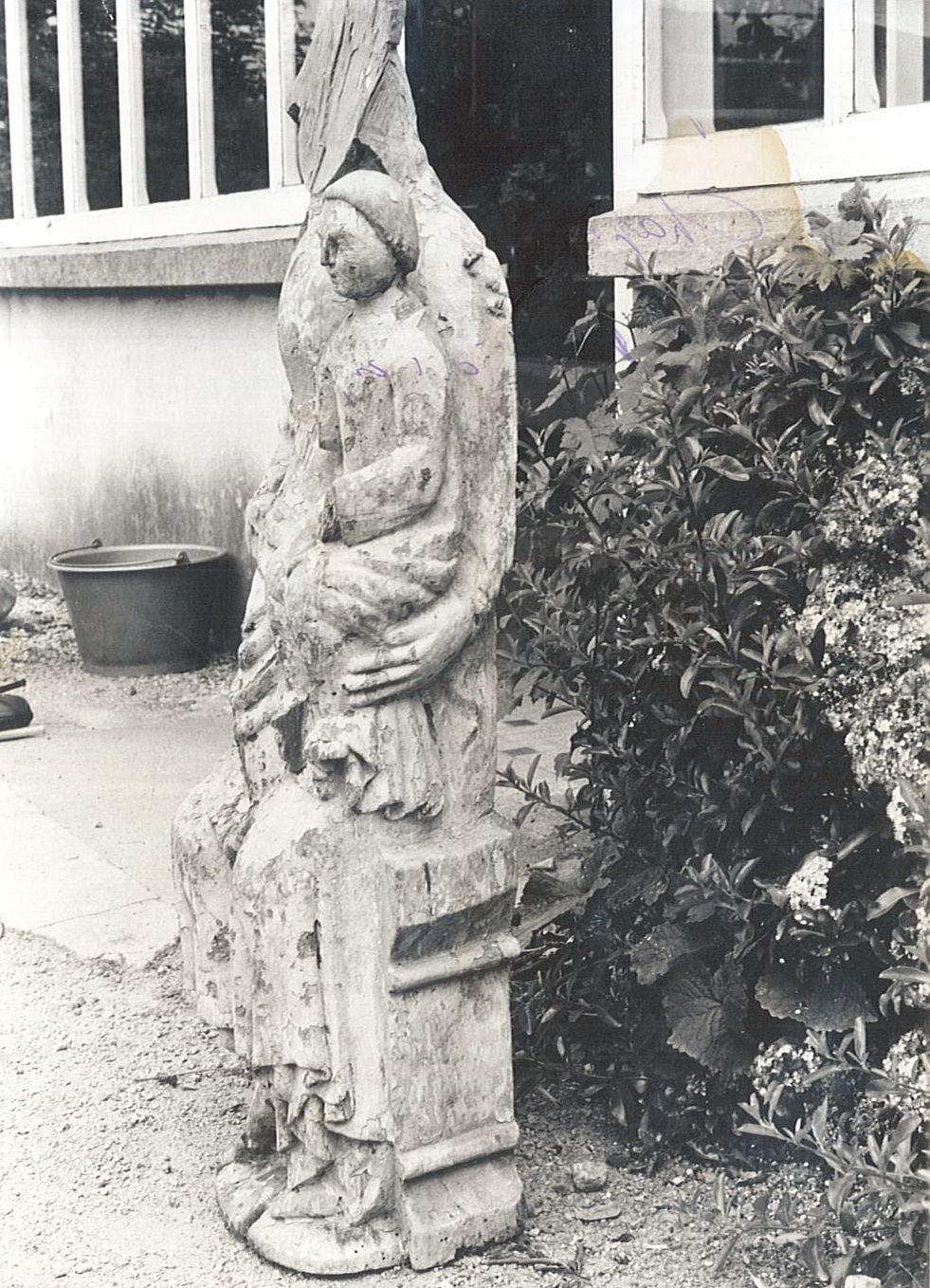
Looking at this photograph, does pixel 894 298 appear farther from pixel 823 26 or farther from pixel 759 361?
pixel 823 26

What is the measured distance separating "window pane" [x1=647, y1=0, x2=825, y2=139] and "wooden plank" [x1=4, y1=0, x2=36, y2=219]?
5887 mm

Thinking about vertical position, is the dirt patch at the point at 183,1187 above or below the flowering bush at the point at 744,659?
below

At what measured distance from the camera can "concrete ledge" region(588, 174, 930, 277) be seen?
12.6ft

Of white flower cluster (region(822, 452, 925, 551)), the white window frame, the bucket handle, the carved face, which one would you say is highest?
the white window frame

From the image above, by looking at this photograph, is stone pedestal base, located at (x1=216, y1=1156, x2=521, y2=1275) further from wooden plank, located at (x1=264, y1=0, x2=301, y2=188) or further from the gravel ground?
wooden plank, located at (x1=264, y1=0, x2=301, y2=188)

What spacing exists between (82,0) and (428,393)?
26.2ft

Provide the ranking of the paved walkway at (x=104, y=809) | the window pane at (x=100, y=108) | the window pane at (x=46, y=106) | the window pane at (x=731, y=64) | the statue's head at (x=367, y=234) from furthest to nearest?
the window pane at (x=46, y=106), the window pane at (x=100, y=108), the paved walkway at (x=104, y=809), the window pane at (x=731, y=64), the statue's head at (x=367, y=234)

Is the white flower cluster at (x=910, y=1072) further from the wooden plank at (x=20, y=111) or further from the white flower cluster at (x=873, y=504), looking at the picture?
the wooden plank at (x=20, y=111)

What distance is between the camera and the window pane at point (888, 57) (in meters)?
3.88

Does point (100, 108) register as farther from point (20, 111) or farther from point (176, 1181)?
point (176, 1181)

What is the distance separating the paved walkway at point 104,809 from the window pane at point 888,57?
69.7 inches

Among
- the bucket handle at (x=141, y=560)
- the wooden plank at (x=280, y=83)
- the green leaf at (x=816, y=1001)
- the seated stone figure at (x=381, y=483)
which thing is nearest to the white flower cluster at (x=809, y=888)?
the green leaf at (x=816, y=1001)

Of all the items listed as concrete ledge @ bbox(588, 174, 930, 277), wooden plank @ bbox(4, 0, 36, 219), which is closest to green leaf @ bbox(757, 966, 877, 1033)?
concrete ledge @ bbox(588, 174, 930, 277)

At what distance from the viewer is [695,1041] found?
3174mm
